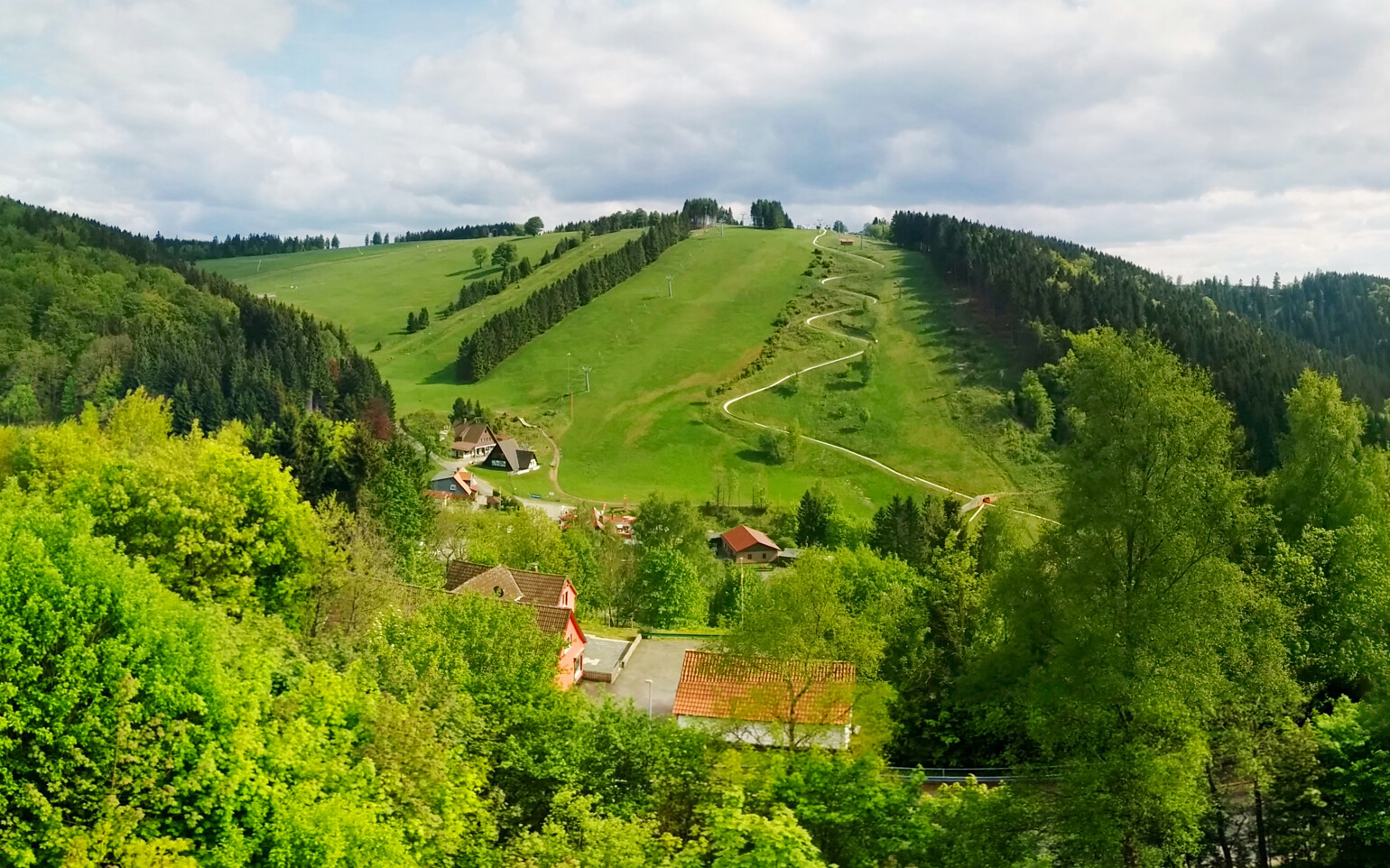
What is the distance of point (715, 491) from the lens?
10075 centimetres

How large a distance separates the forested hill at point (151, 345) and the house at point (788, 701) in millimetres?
73214

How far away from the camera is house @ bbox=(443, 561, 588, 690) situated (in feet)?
120

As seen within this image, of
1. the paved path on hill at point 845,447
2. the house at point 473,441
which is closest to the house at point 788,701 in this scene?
the paved path on hill at point 845,447

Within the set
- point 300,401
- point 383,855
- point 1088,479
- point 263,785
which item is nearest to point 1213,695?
point 1088,479

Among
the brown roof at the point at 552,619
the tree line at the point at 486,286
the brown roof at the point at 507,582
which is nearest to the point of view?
the brown roof at the point at 552,619

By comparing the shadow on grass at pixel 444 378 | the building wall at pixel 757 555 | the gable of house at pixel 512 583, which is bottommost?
the building wall at pixel 757 555

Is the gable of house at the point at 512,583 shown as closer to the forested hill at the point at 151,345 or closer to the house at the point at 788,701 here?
the house at the point at 788,701

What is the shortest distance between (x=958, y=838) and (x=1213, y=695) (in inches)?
244

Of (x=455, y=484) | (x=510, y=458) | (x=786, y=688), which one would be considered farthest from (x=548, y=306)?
(x=786, y=688)

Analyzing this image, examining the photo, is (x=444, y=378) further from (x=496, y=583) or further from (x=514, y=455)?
(x=496, y=583)

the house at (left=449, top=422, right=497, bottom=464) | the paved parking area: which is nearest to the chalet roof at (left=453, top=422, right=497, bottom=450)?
the house at (left=449, top=422, right=497, bottom=464)

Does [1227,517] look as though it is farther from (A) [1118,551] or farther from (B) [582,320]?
(B) [582,320]

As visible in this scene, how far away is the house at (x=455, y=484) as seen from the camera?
95688 mm

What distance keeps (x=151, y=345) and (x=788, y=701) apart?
104 metres
